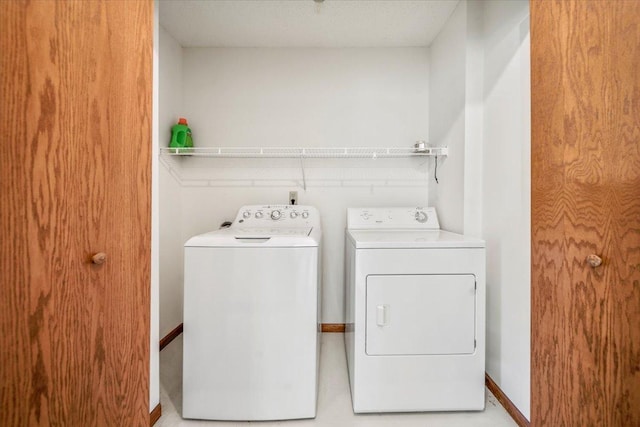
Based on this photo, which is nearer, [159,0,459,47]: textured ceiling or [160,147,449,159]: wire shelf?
[159,0,459,47]: textured ceiling

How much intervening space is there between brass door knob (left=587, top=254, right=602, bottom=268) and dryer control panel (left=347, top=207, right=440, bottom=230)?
124cm

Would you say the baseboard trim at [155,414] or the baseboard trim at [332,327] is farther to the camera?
the baseboard trim at [332,327]

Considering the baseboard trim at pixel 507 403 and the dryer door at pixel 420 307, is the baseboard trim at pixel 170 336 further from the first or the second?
the baseboard trim at pixel 507 403

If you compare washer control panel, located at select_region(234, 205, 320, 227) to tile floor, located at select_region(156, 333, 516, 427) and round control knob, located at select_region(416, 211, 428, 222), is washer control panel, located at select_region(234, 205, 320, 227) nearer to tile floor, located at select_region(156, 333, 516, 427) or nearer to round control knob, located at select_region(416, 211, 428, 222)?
round control knob, located at select_region(416, 211, 428, 222)

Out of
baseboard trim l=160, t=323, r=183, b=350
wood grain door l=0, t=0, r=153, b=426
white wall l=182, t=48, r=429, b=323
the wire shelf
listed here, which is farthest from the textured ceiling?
baseboard trim l=160, t=323, r=183, b=350

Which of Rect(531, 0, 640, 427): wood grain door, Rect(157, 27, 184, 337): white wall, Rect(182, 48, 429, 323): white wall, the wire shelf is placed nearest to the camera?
Rect(531, 0, 640, 427): wood grain door

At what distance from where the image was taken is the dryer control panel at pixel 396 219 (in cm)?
192

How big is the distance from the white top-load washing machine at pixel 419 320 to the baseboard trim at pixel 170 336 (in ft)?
4.75

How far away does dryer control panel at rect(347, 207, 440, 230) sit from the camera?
1.92 metres

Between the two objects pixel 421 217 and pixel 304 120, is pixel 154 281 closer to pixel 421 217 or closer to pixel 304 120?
pixel 304 120

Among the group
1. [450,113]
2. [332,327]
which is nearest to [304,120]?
[450,113]

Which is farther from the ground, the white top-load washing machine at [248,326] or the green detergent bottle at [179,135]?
the green detergent bottle at [179,135]

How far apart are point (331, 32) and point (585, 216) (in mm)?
2008

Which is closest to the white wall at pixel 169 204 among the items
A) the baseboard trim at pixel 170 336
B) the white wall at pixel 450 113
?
the baseboard trim at pixel 170 336
